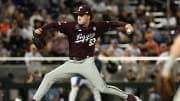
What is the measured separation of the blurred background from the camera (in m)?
13.0

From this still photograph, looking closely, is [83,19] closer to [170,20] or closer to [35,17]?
[35,17]

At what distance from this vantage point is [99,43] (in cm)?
1728

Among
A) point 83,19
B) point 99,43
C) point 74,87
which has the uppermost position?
point 83,19

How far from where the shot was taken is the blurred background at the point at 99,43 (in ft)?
42.7

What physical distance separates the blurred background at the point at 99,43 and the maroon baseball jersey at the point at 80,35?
2.40 m

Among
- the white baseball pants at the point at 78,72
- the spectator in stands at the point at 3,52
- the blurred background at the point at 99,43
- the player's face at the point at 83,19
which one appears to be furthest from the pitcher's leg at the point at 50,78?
the spectator in stands at the point at 3,52

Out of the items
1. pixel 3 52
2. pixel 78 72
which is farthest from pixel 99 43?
pixel 78 72

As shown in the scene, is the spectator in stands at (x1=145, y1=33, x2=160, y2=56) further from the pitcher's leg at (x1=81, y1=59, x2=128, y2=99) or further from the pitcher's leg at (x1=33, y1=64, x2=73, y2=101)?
the pitcher's leg at (x1=33, y1=64, x2=73, y2=101)

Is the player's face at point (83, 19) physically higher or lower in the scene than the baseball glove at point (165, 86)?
lower

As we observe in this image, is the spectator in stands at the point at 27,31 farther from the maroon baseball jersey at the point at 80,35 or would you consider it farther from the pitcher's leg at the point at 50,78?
the pitcher's leg at the point at 50,78

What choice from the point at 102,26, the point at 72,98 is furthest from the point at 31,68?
the point at 102,26

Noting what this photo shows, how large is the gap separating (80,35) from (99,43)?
6786 mm

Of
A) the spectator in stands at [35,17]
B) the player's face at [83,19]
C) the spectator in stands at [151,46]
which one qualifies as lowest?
the spectator in stands at [151,46]

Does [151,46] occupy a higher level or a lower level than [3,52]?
lower
